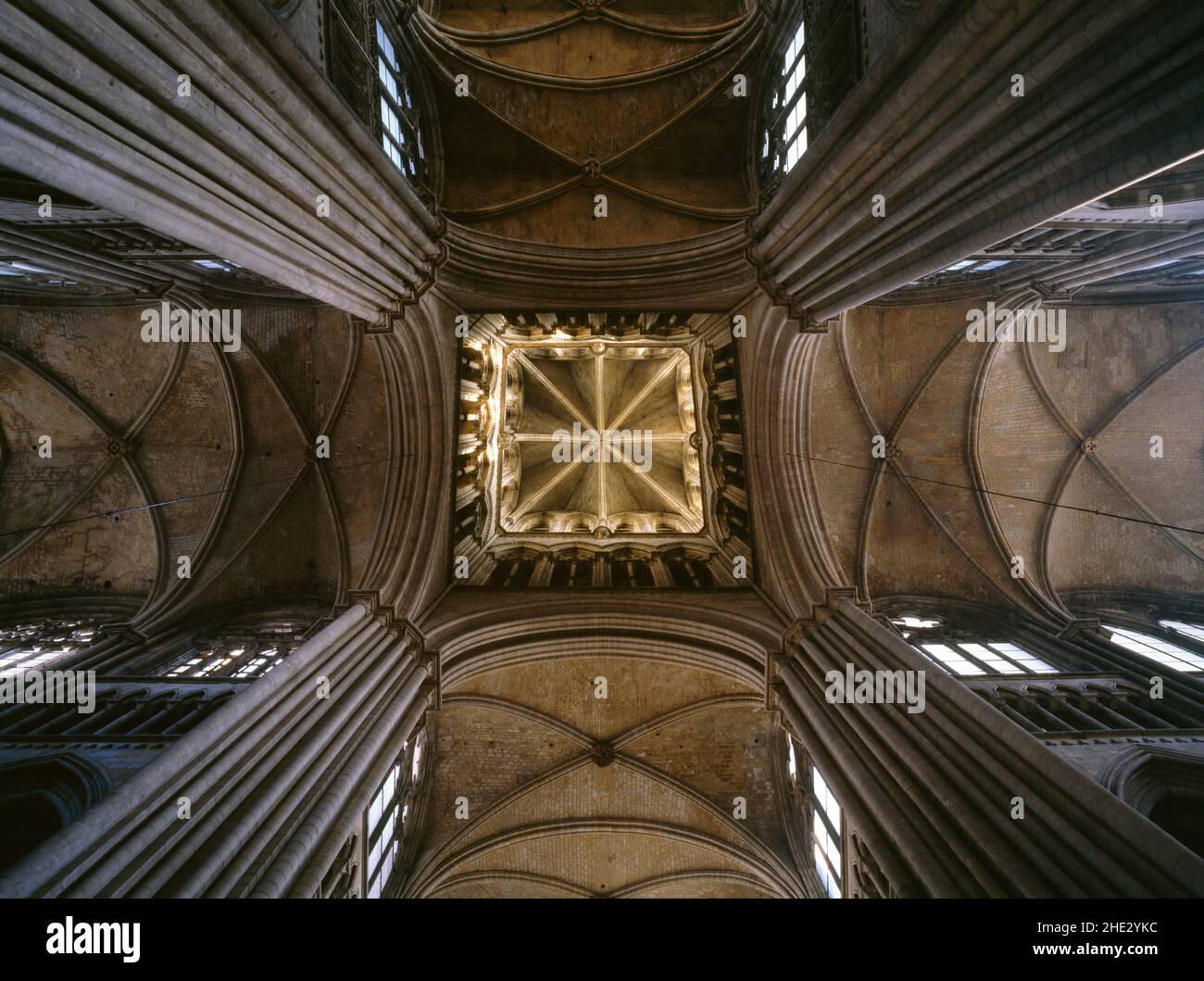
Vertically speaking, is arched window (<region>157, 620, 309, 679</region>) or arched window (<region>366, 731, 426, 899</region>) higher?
arched window (<region>157, 620, 309, 679</region>)

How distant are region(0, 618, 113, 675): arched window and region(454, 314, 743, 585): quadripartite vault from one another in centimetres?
828

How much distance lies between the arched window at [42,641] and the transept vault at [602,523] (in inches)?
4.7

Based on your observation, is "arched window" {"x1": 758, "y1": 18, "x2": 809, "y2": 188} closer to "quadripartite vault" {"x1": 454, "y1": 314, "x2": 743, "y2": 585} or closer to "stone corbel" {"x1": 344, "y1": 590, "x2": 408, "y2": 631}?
"quadripartite vault" {"x1": 454, "y1": 314, "x2": 743, "y2": 585}

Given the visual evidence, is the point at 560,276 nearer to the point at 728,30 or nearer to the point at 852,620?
the point at 728,30

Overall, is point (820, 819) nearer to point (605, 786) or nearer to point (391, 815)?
point (605, 786)

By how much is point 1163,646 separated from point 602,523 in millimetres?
13603

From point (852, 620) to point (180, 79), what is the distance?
11.4 metres

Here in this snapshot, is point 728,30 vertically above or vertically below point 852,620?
above

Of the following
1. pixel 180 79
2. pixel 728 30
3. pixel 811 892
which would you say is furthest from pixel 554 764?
pixel 728 30

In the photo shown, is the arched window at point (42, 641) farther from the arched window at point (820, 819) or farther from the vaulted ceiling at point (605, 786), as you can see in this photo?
the arched window at point (820, 819)

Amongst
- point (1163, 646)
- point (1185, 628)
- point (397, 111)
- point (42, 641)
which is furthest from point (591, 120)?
point (1185, 628)

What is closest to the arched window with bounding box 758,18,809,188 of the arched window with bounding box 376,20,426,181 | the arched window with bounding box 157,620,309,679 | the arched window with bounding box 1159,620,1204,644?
the arched window with bounding box 376,20,426,181

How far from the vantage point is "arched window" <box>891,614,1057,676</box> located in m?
10.8
